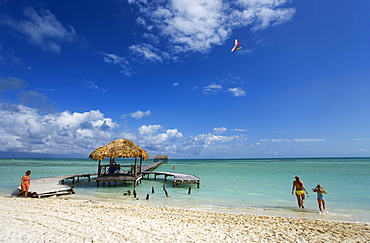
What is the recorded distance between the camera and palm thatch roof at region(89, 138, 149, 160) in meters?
15.1

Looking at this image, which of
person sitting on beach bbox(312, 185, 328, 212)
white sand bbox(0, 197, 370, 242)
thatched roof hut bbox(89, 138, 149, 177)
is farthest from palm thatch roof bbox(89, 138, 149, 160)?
person sitting on beach bbox(312, 185, 328, 212)

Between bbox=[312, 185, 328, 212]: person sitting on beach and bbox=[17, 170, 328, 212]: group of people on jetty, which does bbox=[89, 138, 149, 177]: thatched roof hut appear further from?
bbox=[312, 185, 328, 212]: person sitting on beach

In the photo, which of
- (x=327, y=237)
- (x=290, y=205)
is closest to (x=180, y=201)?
(x=290, y=205)

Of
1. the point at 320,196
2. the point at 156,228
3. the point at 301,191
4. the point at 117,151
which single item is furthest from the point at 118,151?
the point at 320,196

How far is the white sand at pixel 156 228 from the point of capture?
5.18m

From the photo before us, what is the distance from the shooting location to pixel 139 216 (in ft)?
23.7

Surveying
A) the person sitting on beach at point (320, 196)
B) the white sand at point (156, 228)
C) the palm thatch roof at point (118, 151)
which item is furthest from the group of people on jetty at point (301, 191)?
the palm thatch roof at point (118, 151)

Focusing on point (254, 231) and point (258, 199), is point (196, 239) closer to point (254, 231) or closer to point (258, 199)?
point (254, 231)

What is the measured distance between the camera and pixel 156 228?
5.91m

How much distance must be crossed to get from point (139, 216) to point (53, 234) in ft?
8.74

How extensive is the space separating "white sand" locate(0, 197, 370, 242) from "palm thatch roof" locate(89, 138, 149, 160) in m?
7.49

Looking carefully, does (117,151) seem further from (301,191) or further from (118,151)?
(301,191)

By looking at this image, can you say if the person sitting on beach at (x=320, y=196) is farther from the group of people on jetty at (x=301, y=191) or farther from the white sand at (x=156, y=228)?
the white sand at (x=156, y=228)

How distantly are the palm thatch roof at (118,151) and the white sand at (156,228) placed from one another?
7.49m
